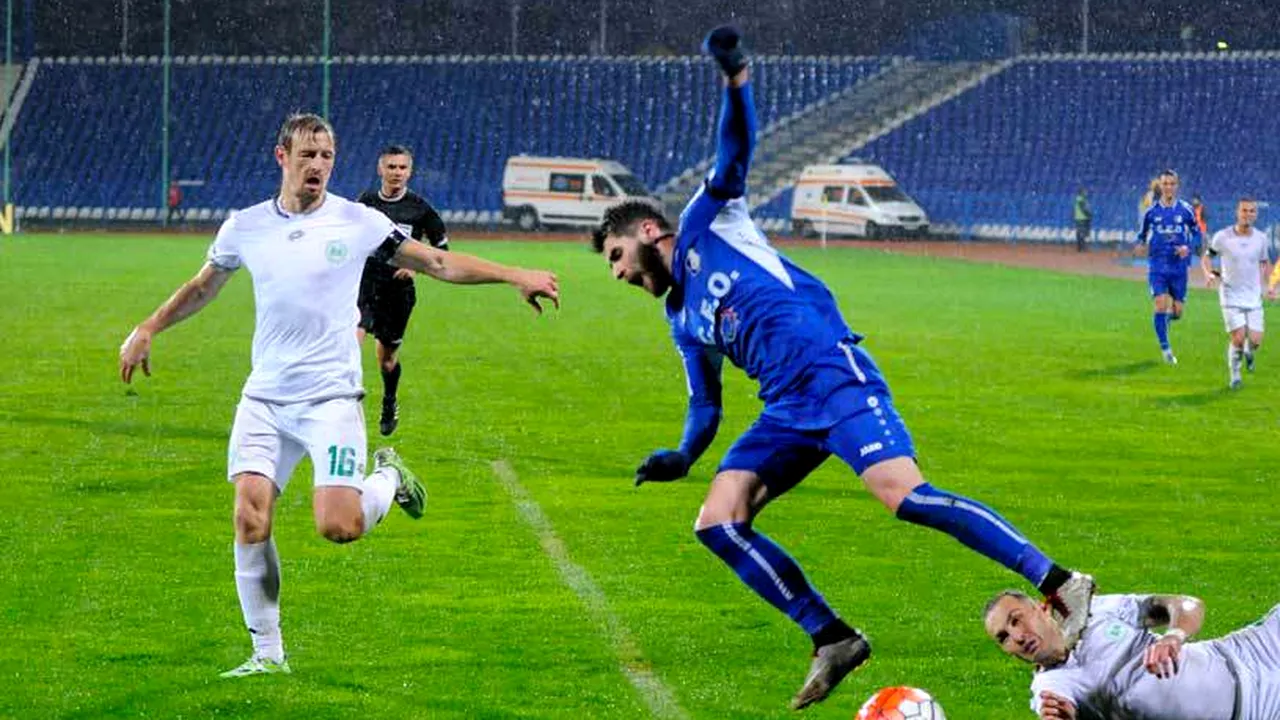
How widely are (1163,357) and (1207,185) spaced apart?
3459cm

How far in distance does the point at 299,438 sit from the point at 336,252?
0.75m

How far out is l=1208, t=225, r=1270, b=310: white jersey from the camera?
70.3 ft

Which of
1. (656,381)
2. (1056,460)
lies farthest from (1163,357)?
(1056,460)

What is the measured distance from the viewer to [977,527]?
6.95m

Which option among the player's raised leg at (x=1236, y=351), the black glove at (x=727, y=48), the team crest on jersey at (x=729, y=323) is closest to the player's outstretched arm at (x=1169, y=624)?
the team crest on jersey at (x=729, y=323)

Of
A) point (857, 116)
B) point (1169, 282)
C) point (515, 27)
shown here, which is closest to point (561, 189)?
point (515, 27)

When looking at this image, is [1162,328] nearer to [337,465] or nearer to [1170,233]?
[1170,233]

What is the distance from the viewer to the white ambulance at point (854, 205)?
5562 cm

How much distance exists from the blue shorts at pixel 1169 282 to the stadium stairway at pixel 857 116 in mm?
37343

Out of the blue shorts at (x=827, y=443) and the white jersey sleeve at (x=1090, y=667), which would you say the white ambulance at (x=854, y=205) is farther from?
the white jersey sleeve at (x=1090, y=667)

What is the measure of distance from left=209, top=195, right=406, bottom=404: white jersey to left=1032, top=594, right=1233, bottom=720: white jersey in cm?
319

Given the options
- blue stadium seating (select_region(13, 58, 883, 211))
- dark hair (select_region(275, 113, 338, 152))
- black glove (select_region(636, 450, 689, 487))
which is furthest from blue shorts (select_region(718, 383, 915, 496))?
blue stadium seating (select_region(13, 58, 883, 211))

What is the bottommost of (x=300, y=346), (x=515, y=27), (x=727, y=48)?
(x=300, y=346)

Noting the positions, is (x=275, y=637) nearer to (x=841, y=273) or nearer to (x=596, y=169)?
(x=841, y=273)
